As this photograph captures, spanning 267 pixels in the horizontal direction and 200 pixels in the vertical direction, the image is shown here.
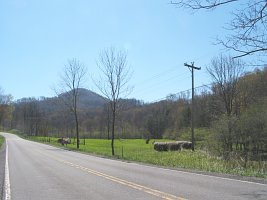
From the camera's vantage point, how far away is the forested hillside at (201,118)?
34625mm

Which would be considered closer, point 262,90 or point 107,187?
point 107,187

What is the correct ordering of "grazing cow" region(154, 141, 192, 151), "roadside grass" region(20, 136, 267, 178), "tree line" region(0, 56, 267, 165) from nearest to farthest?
"roadside grass" region(20, 136, 267, 178) → "tree line" region(0, 56, 267, 165) → "grazing cow" region(154, 141, 192, 151)

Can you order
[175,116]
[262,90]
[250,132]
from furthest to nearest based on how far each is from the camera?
1. [175,116]
2. [262,90]
3. [250,132]

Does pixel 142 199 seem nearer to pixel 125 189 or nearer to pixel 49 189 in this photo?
pixel 125 189

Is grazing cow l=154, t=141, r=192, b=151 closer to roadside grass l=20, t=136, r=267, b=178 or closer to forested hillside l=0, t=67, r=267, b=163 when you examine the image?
forested hillside l=0, t=67, r=267, b=163

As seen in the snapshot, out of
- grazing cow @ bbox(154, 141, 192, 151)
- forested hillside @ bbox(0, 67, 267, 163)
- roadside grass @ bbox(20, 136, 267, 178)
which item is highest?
forested hillside @ bbox(0, 67, 267, 163)

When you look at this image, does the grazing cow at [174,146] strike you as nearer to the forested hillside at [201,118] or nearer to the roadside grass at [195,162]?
the forested hillside at [201,118]

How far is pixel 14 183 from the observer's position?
51.5 ft

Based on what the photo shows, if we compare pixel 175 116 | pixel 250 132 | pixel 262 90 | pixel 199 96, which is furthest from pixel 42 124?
pixel 250 132

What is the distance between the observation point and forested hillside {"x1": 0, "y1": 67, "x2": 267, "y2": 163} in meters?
34.6

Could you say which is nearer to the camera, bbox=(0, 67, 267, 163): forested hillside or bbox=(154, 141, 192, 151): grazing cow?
bbox=(0, 67, 267, 163): forested hillside

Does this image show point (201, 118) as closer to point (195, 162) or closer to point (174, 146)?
point (174, 146)

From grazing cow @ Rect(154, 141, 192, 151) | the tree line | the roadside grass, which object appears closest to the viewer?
the roadside grass

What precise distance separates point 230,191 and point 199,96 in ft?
256
